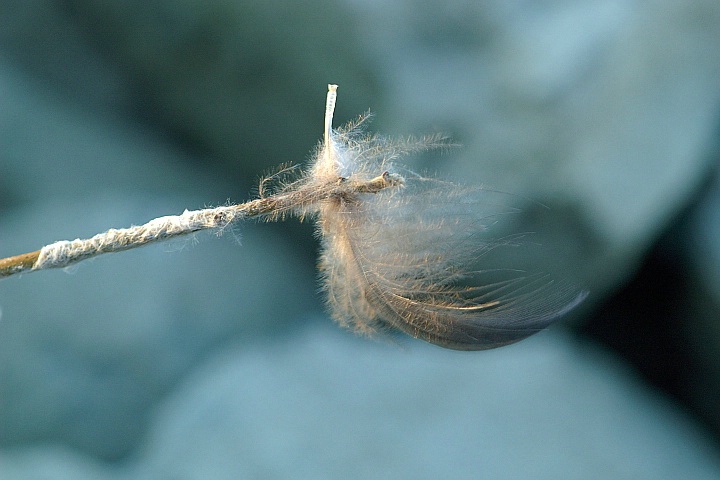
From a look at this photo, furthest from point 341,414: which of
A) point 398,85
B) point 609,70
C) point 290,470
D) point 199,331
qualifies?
point 609,70

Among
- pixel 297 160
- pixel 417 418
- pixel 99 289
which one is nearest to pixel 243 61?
pixel 297 160

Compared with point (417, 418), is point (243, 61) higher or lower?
higher

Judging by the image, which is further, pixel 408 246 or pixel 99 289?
pixel 99 289

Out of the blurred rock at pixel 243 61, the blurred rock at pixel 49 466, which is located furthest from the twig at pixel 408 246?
the blurred rock at pixel 49 466

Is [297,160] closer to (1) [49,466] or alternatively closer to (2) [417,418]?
(2) [417,418]

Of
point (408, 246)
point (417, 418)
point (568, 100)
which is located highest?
point (568, 100)

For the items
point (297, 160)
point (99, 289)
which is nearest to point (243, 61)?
point (297, 160)

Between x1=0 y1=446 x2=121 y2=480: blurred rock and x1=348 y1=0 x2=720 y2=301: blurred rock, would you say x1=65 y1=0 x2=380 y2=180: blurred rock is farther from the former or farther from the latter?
x1=0 y1=446 x2=121 y2=480: blurred rock

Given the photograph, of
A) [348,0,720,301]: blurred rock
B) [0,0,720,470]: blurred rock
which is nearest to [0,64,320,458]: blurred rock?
[0,0,720,470]: blurred rock

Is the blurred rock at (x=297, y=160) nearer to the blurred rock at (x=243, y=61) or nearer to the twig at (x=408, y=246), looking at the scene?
the blurred rock at (x=243, y=61)
